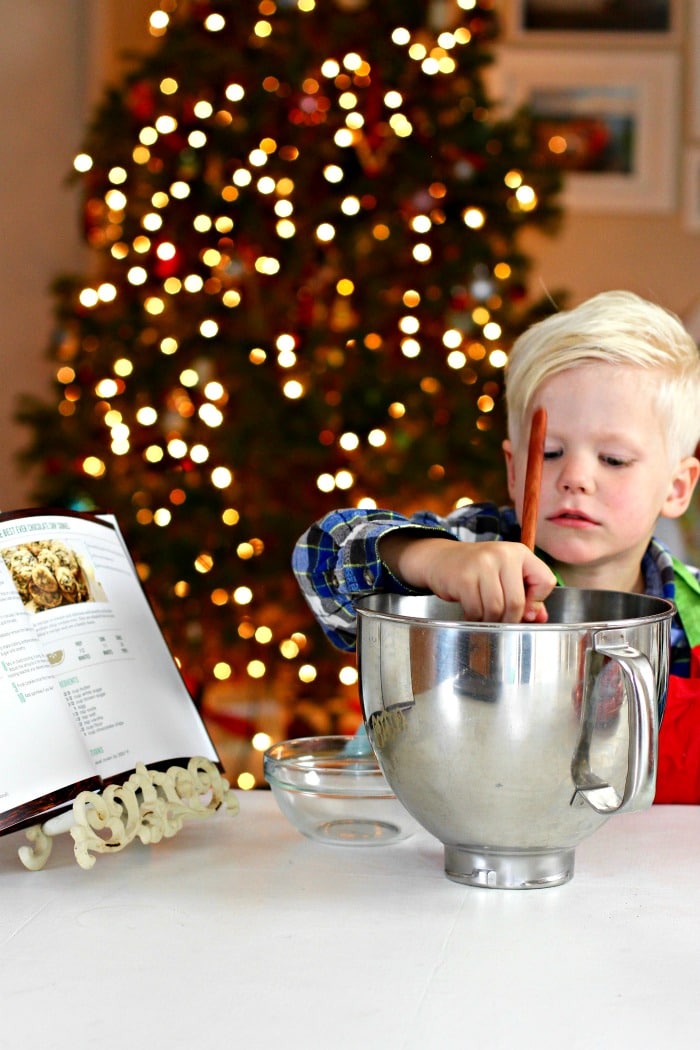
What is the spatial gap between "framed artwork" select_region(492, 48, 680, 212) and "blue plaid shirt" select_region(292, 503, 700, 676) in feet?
9.77

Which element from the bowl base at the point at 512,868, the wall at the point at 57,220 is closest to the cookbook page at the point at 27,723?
the bowl base at the point at 512,868

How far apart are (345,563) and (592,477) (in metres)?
0.25

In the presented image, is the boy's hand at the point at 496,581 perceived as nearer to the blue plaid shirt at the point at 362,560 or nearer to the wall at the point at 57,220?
the blue plaid shirt at the point at 362,560

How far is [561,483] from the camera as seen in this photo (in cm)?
106

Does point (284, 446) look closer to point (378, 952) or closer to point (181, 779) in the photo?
point (181, 779)

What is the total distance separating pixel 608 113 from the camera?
394 cm

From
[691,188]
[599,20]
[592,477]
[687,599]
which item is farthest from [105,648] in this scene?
[599,20]

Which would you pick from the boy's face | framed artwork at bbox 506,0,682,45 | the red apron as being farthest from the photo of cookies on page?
framed artwork at bbox 506,0,682,45

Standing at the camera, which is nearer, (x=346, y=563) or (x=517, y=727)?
(x=517, y=727)

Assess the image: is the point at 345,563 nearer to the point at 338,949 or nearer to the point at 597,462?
the point at 597,462

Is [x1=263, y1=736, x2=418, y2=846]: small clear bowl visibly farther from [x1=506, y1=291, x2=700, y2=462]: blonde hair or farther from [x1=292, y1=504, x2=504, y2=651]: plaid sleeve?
[x1=506, y1=291, x2=700, y2=462]: blonde hair

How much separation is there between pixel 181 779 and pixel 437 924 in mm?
218

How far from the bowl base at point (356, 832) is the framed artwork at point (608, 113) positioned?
11.4 feet

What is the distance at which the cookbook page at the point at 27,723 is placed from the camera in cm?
71
